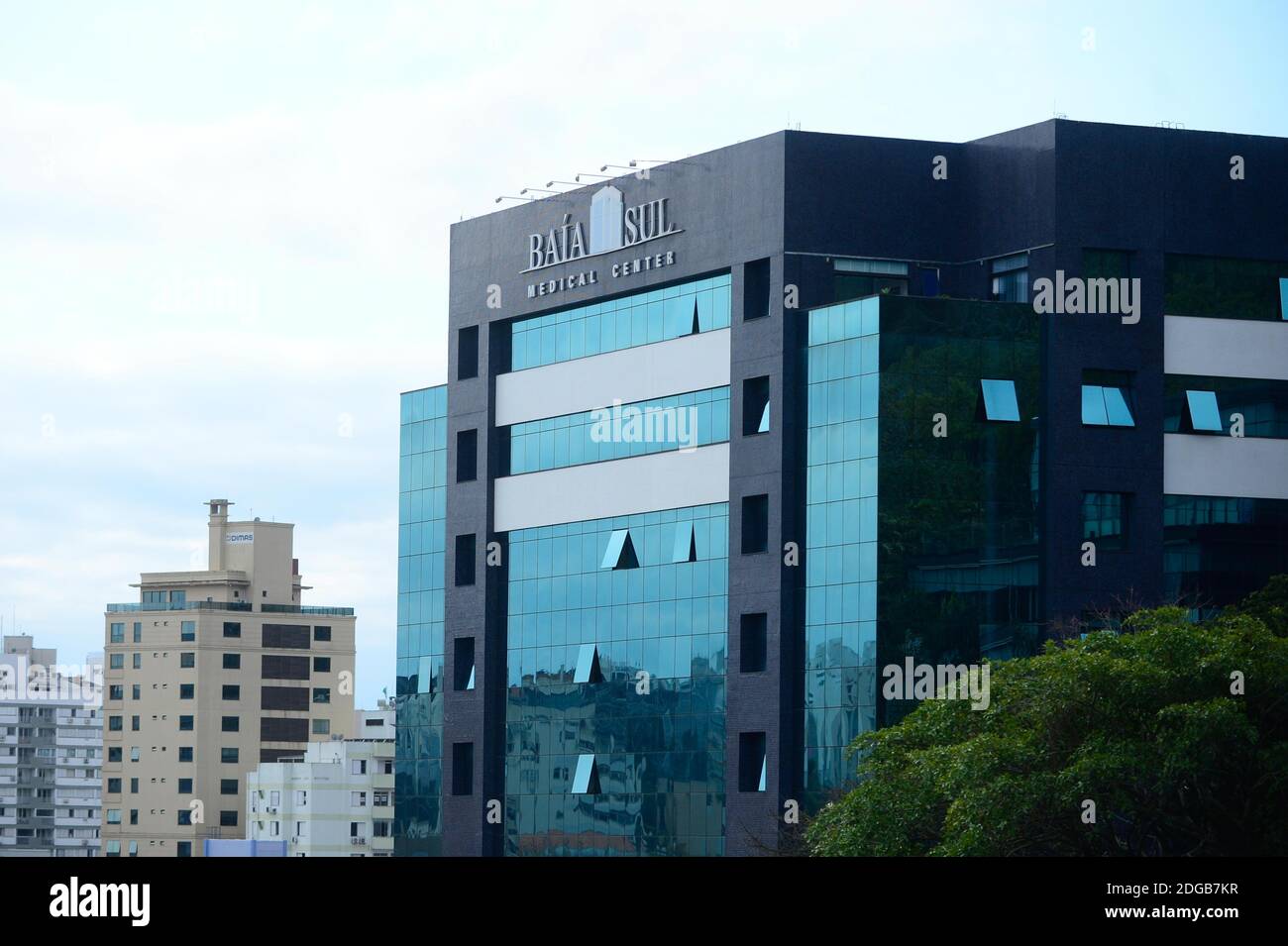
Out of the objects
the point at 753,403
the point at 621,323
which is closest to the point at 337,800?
the point at 621,323

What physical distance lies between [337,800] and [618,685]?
8733cm

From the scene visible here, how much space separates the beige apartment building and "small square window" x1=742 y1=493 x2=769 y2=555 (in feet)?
372

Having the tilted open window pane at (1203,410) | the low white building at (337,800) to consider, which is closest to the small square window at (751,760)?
the tilted open window pane at (1203,410)

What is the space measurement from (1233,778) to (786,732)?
82.5 feet

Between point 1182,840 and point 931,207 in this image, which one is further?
point 931,207

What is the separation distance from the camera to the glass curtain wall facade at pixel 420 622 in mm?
87562

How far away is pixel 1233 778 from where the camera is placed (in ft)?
151

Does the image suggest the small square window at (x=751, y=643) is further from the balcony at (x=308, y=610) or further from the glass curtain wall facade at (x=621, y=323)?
the balcony at (x=308, y=610)

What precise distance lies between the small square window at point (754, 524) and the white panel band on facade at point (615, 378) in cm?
461

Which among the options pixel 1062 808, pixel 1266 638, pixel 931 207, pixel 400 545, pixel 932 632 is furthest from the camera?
pixel 400 545

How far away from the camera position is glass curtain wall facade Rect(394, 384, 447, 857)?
8756 cm

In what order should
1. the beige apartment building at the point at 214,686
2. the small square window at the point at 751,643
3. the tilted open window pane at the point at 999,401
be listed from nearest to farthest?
the tilted open window pane at the point at 999,401 < the small square window at the point at 751,643 < the beige apartment building at the point at 214,686

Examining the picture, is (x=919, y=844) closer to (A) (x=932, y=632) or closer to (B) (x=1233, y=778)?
(B) (x=1233, y=778)
